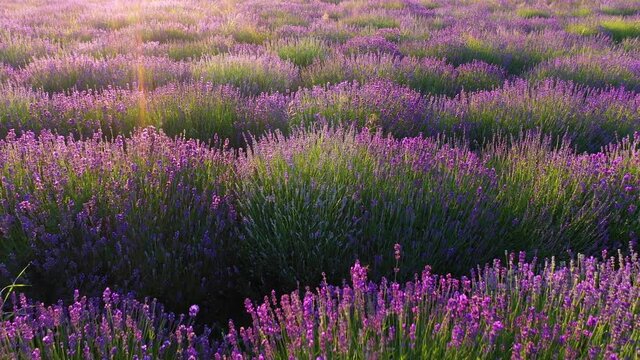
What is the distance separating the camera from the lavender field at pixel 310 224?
1.77m

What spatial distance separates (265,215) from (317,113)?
5.15 ft

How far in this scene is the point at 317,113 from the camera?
4.19m

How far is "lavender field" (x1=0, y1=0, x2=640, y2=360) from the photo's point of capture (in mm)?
1767

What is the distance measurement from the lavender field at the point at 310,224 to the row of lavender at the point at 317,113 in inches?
0.8

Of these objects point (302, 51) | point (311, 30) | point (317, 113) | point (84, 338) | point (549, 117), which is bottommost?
point (84, 338)

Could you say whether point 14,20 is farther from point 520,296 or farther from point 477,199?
point 520,296

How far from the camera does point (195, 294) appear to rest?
266cm

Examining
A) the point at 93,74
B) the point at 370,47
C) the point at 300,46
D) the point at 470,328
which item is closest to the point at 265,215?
the point at 470,328

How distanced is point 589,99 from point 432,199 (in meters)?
2.84

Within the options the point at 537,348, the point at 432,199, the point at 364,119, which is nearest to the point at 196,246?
the point at 432,199

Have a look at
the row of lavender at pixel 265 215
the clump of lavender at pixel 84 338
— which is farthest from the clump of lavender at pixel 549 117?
the clump of lavender at pixel 84 338

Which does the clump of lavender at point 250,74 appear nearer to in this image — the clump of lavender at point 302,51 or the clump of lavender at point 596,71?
the clump of lavender at point 302,51

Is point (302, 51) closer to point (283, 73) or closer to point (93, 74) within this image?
point (283, 73)

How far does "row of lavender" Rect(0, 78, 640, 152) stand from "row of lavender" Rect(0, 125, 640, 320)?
1079 millimetres
